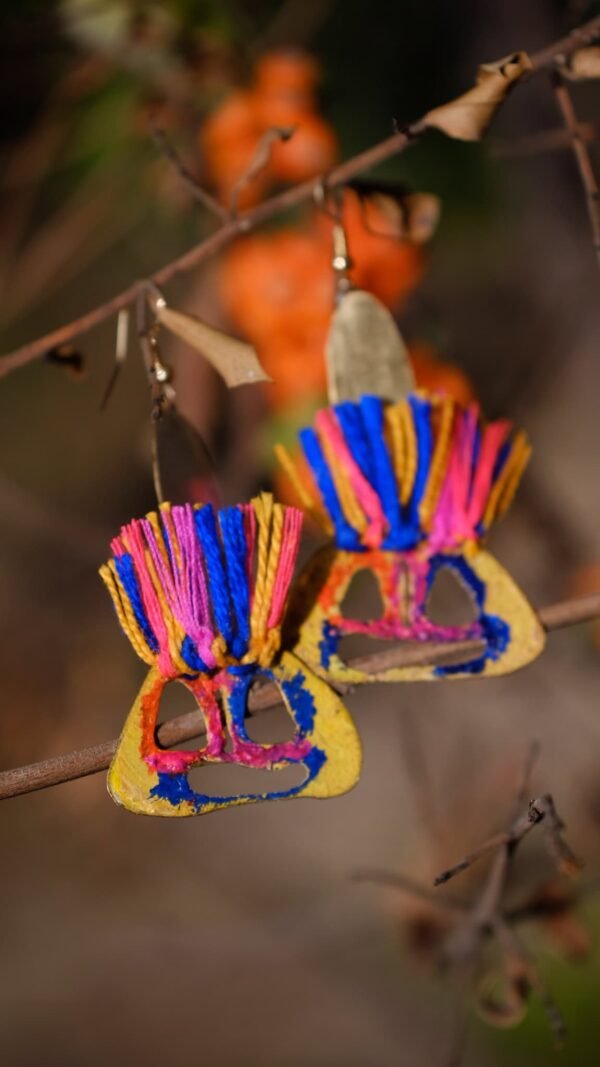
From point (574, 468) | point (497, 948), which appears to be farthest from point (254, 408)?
point (497, 948)

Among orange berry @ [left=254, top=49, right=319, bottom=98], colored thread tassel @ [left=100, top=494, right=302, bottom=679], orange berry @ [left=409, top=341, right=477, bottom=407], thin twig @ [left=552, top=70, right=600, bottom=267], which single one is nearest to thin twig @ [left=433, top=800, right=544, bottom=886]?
colored thread tassel @ [left=100, top=494, right=302, bottom=679]

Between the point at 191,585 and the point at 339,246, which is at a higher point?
the point at 339,246

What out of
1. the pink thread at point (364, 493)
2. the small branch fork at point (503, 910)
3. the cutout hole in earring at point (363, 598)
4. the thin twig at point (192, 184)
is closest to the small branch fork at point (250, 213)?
the thin twig at point (192, 184)

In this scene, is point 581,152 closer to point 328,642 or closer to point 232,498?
point 328,642

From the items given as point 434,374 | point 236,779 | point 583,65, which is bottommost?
point 236,779

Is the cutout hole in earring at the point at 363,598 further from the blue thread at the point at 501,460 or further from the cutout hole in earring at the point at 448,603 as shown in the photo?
the blue thread at the point at 501,460

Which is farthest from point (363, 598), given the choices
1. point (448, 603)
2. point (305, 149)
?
point (305, 149)

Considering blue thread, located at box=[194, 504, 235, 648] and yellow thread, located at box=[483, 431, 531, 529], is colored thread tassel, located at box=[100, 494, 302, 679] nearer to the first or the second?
blue thread, located at box=[194, 504, 235, 648]
